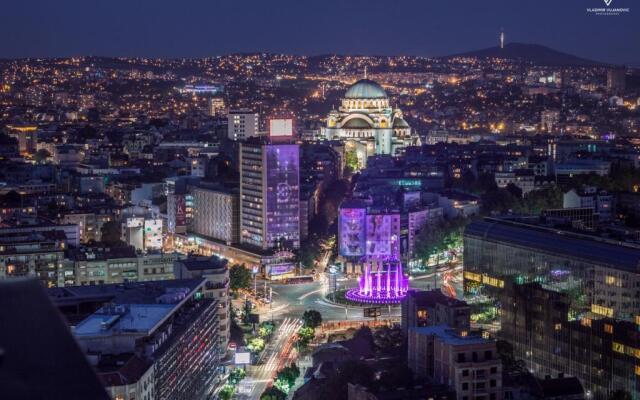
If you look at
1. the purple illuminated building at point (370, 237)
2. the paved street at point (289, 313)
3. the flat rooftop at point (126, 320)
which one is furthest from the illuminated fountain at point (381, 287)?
the flat rooftop at point (126, 320)

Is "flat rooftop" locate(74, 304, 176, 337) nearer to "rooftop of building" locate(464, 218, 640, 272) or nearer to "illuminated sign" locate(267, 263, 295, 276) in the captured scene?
"rooftop of building" locate(464, 218, 640, 272)

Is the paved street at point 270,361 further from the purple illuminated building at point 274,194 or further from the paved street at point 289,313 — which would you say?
the purple illuminated building at point 274,194

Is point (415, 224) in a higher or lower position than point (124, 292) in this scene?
lower

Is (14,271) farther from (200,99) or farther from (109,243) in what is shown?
(200,99)

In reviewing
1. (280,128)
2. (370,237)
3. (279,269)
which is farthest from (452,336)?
(280,128)

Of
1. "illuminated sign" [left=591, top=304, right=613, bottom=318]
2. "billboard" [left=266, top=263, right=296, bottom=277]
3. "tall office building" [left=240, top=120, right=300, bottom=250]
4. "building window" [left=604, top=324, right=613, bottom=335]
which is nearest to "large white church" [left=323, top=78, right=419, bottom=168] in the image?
"tall office building" [left=240, top=120, right=300, bottom=250]

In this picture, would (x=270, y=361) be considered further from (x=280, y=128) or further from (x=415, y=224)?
(x=280, y=128)
